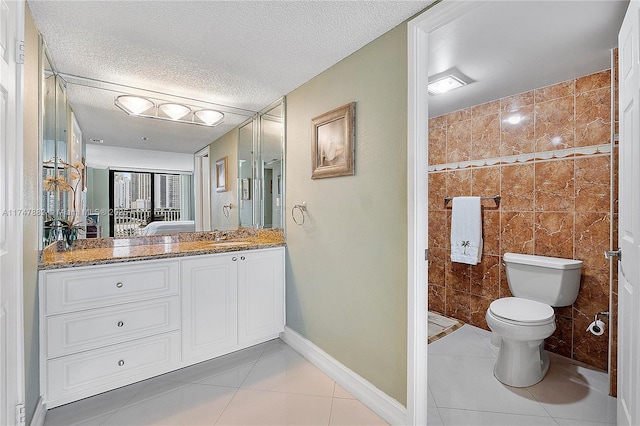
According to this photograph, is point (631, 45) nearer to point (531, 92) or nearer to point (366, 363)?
point (531, 92)

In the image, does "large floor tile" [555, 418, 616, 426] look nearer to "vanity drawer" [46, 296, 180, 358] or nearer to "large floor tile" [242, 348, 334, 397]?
"large floor tile" [242, 348, 334, 397]

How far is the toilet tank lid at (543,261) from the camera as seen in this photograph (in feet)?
7.10

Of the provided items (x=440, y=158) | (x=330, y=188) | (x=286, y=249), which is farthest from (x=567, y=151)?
(x=286, y=249)

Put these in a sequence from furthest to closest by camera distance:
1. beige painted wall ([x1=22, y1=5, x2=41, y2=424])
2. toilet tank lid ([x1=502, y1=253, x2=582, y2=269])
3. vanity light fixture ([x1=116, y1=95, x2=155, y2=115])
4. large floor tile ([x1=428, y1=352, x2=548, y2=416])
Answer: vanity light fixture ([x1=116, y1=95, x2=155, y2=115]) < toilet tank lid ([x1=502, y1=253, x2=582, y2=269]) < large floor tile ([x1=428, y1=352, x2=548, y2=416]) < beige painted wall ([x1=22, y1=5, x2=41, y2=424])

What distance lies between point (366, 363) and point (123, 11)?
7.48 feet

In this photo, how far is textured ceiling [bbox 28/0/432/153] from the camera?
149 cm

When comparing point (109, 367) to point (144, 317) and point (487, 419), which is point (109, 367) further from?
point (487, 419)

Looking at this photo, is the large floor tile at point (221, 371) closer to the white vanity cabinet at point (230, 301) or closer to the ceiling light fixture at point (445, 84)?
the white vanity cabinet at point (230, 301)

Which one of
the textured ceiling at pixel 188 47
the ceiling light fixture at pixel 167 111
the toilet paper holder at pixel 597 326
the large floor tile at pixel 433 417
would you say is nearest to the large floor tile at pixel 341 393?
the large floor tile at pixel 433 417

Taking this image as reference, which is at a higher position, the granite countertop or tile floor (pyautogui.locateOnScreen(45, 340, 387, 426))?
the granite countertop

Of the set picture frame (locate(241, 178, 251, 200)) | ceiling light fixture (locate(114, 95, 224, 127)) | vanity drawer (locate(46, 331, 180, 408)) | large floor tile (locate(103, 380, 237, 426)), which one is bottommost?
large floor tile (locate(103, 380, 237, 426))

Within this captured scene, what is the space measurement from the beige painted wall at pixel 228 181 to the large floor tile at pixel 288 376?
1200 mm

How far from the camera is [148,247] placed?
2299mm

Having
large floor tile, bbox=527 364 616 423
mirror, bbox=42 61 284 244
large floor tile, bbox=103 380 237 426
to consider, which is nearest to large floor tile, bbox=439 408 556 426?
large floor tile, bbox=527 364 616 423
